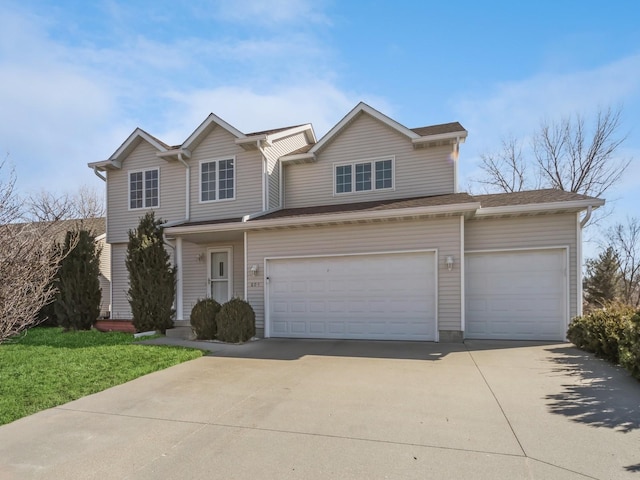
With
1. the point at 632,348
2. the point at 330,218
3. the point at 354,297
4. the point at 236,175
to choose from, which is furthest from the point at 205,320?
the point at 632,348

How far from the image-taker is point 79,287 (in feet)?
40.8

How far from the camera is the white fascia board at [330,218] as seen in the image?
9.29 meters

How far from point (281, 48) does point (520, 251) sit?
8.17 m

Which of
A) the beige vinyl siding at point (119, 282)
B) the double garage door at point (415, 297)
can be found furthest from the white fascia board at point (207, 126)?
the double garage door at point (415, 297)

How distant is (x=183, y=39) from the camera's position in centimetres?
950

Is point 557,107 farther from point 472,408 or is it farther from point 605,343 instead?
point 472,408

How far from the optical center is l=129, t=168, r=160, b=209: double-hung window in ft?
45.7

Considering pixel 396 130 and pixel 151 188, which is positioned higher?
pixel 396 130

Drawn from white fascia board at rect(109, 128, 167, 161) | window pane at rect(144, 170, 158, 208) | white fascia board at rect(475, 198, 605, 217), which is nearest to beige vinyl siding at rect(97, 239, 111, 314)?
window pane at rect(144, 170, 158, 208)

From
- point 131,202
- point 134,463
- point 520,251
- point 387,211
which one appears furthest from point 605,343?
→ point 131,202

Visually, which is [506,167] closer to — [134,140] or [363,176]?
[363,176]

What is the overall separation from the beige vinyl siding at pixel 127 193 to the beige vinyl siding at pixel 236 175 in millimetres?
592

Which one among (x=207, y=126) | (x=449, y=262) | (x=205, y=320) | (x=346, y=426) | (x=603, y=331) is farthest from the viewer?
(x=207, y=126)

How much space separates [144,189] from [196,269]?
3788 millimetres
